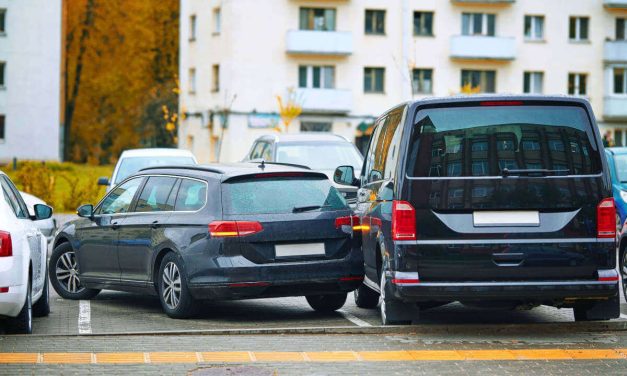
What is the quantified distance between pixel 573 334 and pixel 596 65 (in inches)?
2284

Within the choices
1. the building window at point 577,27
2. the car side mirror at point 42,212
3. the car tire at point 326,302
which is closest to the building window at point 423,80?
the building window at point 577,27

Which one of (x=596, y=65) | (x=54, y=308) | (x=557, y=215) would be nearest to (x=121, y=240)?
(x=54, y=308)

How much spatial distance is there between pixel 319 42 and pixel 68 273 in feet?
163

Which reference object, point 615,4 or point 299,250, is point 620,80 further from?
point 299,250

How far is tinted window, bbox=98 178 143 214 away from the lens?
44.3 ft

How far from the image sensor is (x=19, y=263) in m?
10.3

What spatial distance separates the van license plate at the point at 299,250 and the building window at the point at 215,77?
5243 centimetres

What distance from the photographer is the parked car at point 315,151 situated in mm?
21672

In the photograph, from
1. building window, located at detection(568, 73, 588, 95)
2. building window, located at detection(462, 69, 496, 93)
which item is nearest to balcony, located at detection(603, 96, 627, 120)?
A: building window, located at detection(568, 73, 588, 95)

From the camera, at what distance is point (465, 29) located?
216ft

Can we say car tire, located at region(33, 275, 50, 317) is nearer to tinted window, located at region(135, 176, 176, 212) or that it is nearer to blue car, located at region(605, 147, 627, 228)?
tinted window, located at region(135, 176, 176, 212)

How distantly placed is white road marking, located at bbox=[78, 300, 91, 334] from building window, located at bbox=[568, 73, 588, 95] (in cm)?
5504

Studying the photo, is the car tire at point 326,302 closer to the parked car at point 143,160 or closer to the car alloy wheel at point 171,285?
the car alloy wheel at point 171,285

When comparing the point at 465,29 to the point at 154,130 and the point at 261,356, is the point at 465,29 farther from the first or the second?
the point at 261,356
